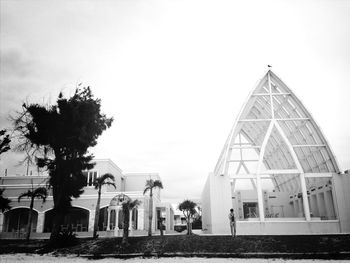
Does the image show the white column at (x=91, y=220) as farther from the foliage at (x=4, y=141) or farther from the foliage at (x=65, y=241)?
the foliage at (x=4, y=141)

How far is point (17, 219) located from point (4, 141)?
1655 cm

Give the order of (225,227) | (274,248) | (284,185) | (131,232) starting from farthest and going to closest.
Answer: (284,185) → (131,232) → (225,227) → (274,248)

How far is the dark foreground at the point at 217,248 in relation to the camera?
650 inches

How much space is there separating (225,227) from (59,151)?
15.6m

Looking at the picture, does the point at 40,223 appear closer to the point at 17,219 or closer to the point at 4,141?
the point at 17,219

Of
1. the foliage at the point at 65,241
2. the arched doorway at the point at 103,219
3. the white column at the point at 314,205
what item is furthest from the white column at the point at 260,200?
the arched doorway at the point at 103,219

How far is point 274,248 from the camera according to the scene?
17.4m

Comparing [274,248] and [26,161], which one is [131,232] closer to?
[26,161]

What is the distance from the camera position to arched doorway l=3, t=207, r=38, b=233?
36594 mm

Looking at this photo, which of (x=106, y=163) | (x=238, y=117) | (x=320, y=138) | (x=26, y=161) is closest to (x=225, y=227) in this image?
(x=238, y=117)

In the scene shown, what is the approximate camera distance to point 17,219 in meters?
37.2

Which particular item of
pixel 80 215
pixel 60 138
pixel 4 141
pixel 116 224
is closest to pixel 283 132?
pixel 116 224

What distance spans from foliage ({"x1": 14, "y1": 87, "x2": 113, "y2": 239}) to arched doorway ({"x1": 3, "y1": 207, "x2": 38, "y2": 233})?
16821 mm

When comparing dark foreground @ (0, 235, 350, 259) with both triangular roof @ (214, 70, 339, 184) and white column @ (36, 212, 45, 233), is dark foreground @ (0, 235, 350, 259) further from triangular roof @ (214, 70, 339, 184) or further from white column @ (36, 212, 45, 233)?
white column @ (36, 212, 45, 233)
